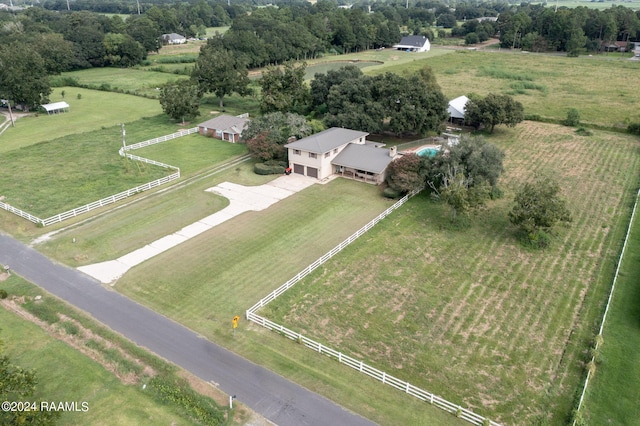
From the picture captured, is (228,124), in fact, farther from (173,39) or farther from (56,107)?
(173,39)

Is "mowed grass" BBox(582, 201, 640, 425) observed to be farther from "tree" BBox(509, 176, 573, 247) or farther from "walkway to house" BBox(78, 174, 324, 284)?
"walkway to house" BBox(78, 174, 324, 284)

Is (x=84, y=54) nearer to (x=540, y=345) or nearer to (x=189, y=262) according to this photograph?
(x=189, y=262)

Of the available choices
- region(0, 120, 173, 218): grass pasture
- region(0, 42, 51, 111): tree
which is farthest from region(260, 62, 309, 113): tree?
region(0, 42, 51, 111): tree

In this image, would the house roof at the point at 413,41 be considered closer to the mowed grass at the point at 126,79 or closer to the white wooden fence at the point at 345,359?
the mowed grass at the point at 126,79

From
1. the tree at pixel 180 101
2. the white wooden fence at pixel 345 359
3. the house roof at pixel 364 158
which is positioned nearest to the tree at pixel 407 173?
the house roof at pixel 364 158

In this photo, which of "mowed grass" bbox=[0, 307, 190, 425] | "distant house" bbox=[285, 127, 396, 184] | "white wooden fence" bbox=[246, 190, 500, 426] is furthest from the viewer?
"distant house" bbox=[285, 127, 396, 184]

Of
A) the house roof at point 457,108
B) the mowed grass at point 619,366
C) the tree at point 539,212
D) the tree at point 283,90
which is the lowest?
the mowed grass at point 619,366

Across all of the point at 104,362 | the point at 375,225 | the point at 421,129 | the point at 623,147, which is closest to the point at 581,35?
the point at 623,147
